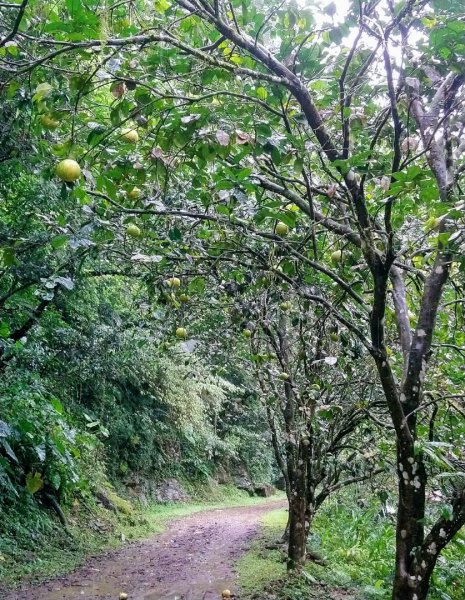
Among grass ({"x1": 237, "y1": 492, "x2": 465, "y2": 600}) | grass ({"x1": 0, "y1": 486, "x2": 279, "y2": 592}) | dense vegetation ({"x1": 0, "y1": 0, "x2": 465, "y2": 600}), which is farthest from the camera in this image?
grass ({"x1": 0, "y1": 486, "x2": 279, "y2": 592})

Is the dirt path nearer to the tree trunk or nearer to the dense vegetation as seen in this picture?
the tree trunk

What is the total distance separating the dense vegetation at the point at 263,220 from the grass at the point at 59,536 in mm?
169

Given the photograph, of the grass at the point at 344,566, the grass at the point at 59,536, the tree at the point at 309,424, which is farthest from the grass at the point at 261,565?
the grass at the point at 59,536

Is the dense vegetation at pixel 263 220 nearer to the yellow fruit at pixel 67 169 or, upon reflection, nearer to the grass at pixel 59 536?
the yellow fruit at pixel 67 169

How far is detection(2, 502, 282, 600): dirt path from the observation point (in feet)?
18.4

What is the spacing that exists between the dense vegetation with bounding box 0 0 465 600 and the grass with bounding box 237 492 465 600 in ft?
0.43

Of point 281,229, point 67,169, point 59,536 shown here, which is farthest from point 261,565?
point 67,169

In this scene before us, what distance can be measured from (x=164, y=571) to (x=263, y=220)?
5933 mm

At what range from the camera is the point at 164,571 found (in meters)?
6.87

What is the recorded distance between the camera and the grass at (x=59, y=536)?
20.6 ft

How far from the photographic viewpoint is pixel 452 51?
2275mm

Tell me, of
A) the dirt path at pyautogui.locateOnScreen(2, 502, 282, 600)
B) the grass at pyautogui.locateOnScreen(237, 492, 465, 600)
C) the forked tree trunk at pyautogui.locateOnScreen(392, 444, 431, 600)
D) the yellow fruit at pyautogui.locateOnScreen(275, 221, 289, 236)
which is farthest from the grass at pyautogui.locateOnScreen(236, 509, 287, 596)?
the yellow fruit at pyautogui.locateOnScreen(275, 221, 289, 236)

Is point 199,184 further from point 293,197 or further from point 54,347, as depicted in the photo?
point 54,347

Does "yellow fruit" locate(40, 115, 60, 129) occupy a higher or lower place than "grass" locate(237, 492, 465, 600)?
higher
